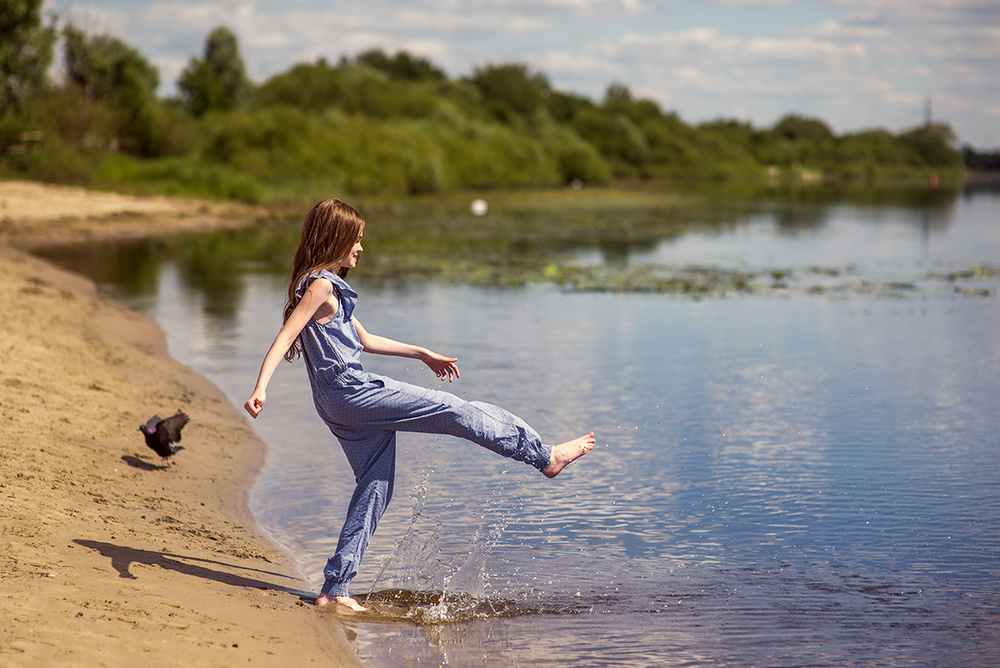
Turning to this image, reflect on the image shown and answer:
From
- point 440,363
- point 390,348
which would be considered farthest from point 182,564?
point 440,363

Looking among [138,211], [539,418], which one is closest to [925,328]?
[539,418]

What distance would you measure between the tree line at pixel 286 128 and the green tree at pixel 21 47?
0.14 feet

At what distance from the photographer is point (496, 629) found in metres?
5.29

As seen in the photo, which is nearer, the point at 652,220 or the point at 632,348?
the point at 632,348

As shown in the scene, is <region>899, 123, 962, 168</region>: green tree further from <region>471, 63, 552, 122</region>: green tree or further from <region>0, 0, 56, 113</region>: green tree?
<region>0, 0, 56, 113</region>: green tree

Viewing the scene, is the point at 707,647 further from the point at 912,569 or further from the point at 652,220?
the point at 652,220

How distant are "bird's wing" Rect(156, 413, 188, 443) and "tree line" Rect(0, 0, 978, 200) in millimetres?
29497

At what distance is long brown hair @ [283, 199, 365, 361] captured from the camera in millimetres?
5129

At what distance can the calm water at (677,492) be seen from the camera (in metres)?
5.23

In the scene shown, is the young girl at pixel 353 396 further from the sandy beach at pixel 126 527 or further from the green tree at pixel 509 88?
the green tree at pixel 509 88

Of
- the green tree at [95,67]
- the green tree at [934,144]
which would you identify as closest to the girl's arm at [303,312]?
the green tree at [95,67]

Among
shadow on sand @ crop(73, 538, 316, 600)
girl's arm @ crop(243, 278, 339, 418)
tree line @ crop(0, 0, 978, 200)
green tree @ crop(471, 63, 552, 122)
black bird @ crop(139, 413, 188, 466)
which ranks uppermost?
green tree @ crop(471, 63, 552, 122)

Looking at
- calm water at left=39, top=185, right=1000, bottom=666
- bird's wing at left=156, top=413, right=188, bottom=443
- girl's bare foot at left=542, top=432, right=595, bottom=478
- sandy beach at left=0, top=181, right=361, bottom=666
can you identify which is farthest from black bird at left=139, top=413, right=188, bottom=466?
girl's bare foot at left=542, top=432, right=595, bottom=478

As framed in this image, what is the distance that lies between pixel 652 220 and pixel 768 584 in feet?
127
